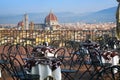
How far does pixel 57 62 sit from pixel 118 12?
6067 mm

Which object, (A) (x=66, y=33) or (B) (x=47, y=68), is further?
(A) (x=66, y=33)

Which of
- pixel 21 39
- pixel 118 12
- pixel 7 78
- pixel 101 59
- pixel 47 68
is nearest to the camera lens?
pixel 47 68

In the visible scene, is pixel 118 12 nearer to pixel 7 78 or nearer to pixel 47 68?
pixel 7 78

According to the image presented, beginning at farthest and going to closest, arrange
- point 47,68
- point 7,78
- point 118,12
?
point 118,12 → point 7,78 → point 47,68

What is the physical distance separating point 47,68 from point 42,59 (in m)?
0.17

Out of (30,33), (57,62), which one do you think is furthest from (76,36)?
(57,62)

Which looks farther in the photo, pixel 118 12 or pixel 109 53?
pixel 118 12

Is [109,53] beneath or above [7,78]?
above

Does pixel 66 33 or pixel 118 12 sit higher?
pixel 118 12

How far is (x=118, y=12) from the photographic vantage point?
478 inches

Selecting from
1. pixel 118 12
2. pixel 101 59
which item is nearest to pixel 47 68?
pixel 101 59

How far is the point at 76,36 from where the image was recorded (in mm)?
16297

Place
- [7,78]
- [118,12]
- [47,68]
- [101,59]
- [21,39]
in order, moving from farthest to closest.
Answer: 1. [21,39]
2. [118,12]
3. [7,78]
4. [101,59]
5. [47,68]

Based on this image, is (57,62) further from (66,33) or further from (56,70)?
(66,33)
